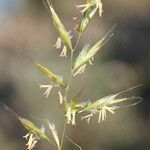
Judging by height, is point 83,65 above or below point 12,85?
above

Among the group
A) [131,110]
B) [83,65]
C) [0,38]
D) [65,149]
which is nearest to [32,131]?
[83,65]

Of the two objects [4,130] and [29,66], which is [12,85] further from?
[4,130]

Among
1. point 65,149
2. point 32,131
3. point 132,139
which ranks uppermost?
point 32,131

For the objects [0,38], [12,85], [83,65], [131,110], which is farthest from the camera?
[0,38]

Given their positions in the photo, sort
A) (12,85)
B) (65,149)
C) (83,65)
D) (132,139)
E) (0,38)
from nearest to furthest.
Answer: (83,65), (65,149), (132,139), (12,85), (0,38)

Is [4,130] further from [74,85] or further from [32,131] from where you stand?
[32,131]

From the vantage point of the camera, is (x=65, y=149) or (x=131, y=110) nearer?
(x=65, y=149)
